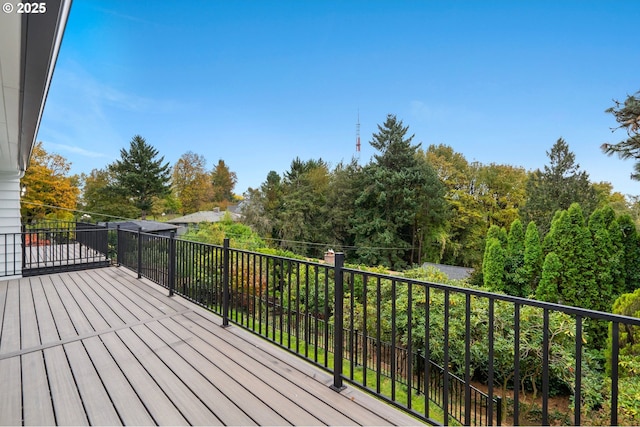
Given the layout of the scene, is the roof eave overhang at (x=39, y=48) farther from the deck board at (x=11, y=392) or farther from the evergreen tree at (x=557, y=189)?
the evergreen tree at (x=557, y=189)

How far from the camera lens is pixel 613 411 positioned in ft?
3.62

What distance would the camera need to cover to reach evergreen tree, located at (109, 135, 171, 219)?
923 inches

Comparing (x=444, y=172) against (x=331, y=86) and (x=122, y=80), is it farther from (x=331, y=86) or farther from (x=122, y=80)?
(x=122, y=80)

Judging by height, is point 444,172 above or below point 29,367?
above

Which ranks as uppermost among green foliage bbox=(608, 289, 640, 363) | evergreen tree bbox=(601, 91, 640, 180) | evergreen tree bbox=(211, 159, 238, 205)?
evergreen tree bbox=(211, 159, 238, 205)

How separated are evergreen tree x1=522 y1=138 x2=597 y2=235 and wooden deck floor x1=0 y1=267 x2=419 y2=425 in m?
18.9

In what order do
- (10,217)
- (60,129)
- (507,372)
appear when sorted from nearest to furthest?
(10,217)
(507,372)
(60,129)

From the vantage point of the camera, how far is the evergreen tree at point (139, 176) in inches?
923

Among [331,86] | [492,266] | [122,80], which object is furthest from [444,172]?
[122,80]

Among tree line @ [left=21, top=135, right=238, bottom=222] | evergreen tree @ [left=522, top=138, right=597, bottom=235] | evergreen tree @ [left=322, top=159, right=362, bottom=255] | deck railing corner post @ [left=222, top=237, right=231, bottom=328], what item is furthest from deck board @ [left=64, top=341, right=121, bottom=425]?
evergreen tree @ [left=522, top=138, right=597, bottom=235]

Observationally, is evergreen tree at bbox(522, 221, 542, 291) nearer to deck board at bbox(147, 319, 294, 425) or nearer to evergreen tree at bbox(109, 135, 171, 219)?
deck board at bbox(147, 319, 294, 425)

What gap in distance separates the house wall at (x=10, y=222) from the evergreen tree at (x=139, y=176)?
19560mm

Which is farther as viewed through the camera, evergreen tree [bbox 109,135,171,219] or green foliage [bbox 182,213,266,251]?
evergreen tree [bbox 109,135,171,219]

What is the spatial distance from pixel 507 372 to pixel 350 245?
15716 mm
